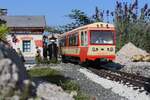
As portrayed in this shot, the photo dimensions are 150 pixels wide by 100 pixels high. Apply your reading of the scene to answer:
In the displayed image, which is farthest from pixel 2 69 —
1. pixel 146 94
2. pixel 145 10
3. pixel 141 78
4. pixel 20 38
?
pixel 145 10

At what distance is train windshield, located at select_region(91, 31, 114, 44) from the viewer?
33.1m

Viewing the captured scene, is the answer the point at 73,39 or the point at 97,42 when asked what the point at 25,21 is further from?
the point at 97,42

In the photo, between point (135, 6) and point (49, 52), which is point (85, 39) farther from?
point (135, 6)

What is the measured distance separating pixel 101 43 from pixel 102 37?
1.16 ft

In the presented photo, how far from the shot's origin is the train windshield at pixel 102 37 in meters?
33.1

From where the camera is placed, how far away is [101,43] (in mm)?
33312

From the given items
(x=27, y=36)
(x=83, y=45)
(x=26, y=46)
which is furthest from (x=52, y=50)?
(x=26, y=46)

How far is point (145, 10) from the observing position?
59.7 metres

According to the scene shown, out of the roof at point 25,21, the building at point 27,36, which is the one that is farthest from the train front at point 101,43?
the roof at point 25,21

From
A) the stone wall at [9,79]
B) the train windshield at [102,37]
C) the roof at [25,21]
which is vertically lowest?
the stone wall at [9,79]

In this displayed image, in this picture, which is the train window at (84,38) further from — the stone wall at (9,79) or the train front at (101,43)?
the stone wall at (9,79)

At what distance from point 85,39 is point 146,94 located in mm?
16101

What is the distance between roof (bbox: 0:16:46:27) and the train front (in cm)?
2149

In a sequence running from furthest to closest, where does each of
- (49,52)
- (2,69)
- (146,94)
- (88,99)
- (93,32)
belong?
(49,52)
(93,32)
(146,94)
(88,99)
(2,69)
